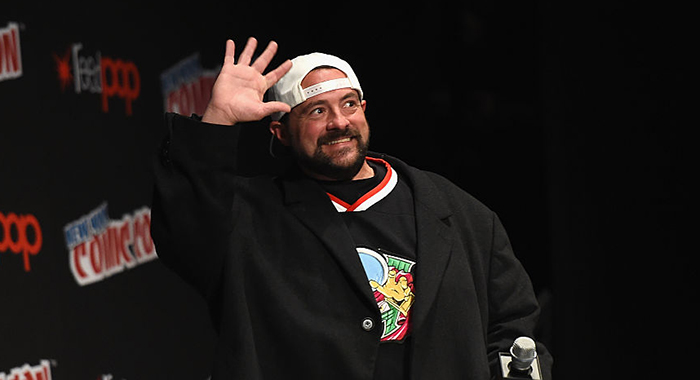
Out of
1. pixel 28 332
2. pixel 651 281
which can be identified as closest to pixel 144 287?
pixel 28 332

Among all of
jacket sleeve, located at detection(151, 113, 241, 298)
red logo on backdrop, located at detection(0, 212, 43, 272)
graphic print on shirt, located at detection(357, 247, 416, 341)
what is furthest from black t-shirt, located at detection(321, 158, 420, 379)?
red logo on backdrop, located at detection(0, 212, 43, 272)

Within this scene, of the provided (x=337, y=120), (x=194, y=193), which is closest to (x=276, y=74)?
(x=337, y=120)

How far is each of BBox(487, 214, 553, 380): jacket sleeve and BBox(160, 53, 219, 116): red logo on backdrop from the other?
5.32ft

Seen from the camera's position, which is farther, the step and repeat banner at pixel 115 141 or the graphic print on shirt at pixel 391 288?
the step and repeat banner at pixel 115 141

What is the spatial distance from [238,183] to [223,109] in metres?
0.26

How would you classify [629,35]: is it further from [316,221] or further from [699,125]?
[316,221]

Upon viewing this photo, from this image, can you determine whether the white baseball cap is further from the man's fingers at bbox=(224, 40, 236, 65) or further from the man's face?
the man's fingers at bbox=(224, 40, 236, 65)

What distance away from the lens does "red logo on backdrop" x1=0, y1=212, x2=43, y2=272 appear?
3004mm

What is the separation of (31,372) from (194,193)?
1.12m

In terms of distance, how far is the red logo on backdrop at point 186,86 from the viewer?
3.79 metres

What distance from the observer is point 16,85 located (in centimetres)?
310

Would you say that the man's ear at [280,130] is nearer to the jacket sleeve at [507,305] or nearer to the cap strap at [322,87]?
the cap strap at [322,87]

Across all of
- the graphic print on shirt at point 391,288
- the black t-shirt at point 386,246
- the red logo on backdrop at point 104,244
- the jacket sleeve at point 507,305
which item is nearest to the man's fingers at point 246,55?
the black t-shirt at point 386,246

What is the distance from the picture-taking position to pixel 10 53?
306cm
